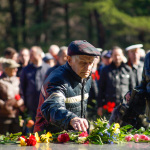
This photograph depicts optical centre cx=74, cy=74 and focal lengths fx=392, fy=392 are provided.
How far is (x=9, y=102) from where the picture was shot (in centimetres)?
753

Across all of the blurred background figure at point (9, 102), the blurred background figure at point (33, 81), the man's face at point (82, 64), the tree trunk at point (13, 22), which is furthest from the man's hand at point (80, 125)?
the tree trunk at point (13, 22)

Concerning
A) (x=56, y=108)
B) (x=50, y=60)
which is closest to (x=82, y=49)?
(x=56, y=108)

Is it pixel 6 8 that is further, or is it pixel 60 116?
pixel 6 8

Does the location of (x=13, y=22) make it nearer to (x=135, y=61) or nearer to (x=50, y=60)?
(x=50, y=60)

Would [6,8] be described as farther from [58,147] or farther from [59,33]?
[58,147]

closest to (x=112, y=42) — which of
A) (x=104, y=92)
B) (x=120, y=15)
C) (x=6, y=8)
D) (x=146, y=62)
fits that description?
(x=120, y=15)

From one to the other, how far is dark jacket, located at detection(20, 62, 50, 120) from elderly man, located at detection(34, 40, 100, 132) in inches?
187

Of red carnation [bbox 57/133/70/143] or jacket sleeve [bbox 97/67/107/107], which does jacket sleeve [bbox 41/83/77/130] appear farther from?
jacket sleeve [bbox 97/67/107/107]

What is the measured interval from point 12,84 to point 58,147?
4.75 metres

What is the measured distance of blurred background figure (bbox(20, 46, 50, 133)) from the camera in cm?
869

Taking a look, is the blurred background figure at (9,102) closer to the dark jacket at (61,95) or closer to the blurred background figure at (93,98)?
the blurred background figure at (93,98)

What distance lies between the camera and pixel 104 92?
8.83 m

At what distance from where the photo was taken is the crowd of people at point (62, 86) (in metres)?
3.59

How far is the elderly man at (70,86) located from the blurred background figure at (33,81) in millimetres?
4758
